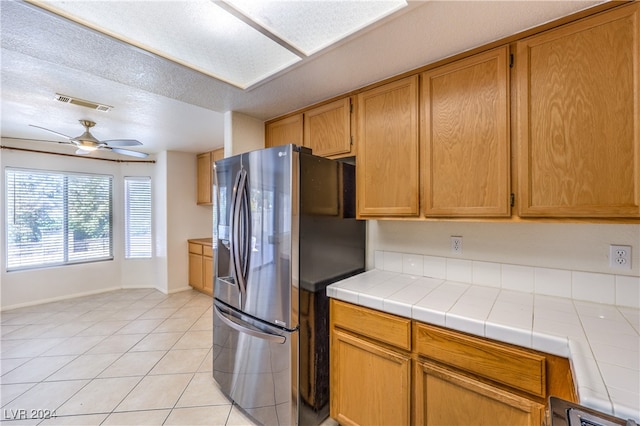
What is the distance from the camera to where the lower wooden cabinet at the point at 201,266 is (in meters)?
4.12

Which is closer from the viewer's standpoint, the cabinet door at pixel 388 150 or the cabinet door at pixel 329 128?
the cabinet door at pixel 388 150

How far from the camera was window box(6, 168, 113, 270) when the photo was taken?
3.61 m

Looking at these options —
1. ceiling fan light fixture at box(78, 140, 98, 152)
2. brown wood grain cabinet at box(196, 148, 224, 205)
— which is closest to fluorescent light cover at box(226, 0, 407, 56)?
ceiling fan light fixture at box(78, 140, 98, 152)

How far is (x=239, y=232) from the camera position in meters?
1.69

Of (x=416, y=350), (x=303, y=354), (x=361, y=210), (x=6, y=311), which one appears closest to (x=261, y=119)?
(x=361, y=210)

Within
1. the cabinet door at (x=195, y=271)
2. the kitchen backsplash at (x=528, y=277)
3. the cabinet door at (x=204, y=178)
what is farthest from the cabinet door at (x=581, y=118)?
the cabinet door at (x=195, y=271)

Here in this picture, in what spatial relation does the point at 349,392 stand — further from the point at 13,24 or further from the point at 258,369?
the point at 13,24

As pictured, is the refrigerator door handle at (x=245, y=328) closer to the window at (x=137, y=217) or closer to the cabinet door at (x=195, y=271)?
the cabinet door at (x=195, y=271)

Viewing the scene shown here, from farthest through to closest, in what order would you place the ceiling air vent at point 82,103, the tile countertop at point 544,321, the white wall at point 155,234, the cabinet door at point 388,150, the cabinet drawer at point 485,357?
the white wall at point 155,234 → the ceiling air vent at point 82,103 → the cabinet door at point 388,150 → the cabinet drawer at point 485,357 → the tile countertop at point 544,321

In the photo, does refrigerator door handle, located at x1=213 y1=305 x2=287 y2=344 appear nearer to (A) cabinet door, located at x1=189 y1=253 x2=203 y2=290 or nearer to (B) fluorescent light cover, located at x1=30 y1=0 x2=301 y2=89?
(B) fluorescent light cover, located at x1=30 y1=0 x2=301 y2=89

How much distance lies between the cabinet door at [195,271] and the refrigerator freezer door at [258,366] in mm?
2674

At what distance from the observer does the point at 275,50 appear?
147cm

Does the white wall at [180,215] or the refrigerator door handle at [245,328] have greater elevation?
the white wall at [180,215]

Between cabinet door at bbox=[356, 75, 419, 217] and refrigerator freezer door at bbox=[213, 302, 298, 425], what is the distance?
0.97 meters
